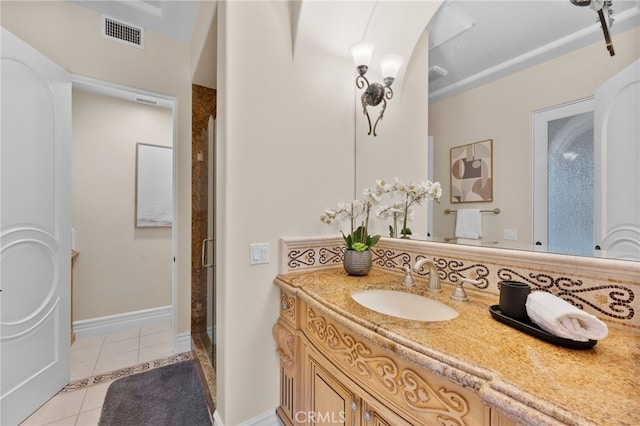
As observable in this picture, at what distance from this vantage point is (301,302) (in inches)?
52.1

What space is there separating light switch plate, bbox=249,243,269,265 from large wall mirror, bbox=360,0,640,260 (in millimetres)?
912

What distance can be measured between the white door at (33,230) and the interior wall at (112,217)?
2.98 ft

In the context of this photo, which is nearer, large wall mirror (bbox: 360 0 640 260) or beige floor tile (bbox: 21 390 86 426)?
large wall mirror (bbox: 360 0 640 260)

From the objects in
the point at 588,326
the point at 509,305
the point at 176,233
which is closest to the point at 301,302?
the point at 509,305

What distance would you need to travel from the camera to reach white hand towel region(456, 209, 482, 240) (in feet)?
3.90

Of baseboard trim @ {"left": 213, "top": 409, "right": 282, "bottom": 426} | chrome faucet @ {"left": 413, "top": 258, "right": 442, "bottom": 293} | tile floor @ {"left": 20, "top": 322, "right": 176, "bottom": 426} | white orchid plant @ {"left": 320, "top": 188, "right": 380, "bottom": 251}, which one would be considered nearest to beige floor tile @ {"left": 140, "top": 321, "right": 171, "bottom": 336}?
tile floor @ {"left": 20, "top": 322, "right": 176, "bottom": 426}

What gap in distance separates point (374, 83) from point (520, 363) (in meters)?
1.62

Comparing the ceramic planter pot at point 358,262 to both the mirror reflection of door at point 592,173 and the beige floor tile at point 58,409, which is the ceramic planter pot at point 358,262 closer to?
the mirror reflection of door at point 592,173

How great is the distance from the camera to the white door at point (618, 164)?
78 centimetres

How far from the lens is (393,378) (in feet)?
2.62

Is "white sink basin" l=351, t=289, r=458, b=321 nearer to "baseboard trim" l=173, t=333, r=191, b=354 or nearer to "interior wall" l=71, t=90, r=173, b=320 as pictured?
"baseboard trim" l=173, t=333, r=191, b=354

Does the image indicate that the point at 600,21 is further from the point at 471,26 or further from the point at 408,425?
the point at 408,425

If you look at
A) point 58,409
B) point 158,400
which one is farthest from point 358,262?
point 58,409

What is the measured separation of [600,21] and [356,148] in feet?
3.79
